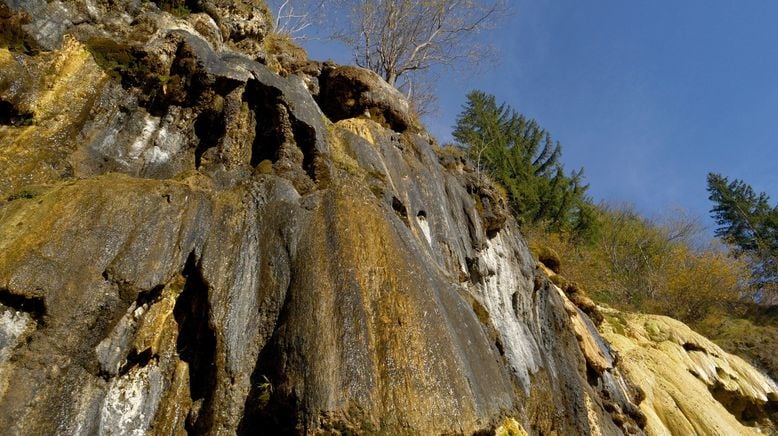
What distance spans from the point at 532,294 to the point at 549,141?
21861 mm

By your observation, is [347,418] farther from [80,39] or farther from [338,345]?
[80,39]

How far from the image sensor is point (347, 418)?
13.3ft

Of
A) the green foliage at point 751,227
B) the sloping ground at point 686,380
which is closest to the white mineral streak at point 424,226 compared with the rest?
the sloping ground at point 686,380

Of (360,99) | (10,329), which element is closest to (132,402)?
(10,329)

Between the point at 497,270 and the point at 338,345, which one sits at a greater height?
the point at 497,270

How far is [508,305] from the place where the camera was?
10484 millimetres

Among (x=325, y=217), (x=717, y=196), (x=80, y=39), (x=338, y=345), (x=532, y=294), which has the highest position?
(x=717, y=196)

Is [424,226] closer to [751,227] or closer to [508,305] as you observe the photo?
[508,305]

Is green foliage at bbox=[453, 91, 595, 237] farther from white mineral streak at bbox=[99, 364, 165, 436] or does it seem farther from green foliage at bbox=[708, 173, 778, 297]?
white mineral streak at bbox=[99, 364, 165, 436]

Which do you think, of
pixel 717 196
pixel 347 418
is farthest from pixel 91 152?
pixel 717 196

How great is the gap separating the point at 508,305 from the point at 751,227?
36.4m

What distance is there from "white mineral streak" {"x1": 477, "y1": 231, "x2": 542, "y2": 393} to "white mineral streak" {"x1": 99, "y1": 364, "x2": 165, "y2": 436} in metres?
6.06

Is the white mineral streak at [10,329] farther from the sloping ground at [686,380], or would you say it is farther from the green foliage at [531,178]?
the green foliage at [531,178]

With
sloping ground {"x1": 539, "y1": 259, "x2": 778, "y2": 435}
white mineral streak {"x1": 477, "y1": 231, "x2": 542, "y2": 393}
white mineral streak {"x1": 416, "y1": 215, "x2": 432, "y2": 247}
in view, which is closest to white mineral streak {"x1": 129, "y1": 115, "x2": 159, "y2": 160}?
white mineral streak {"x1": 416, "y1": 215, "x2": 432, "y2": 247}
